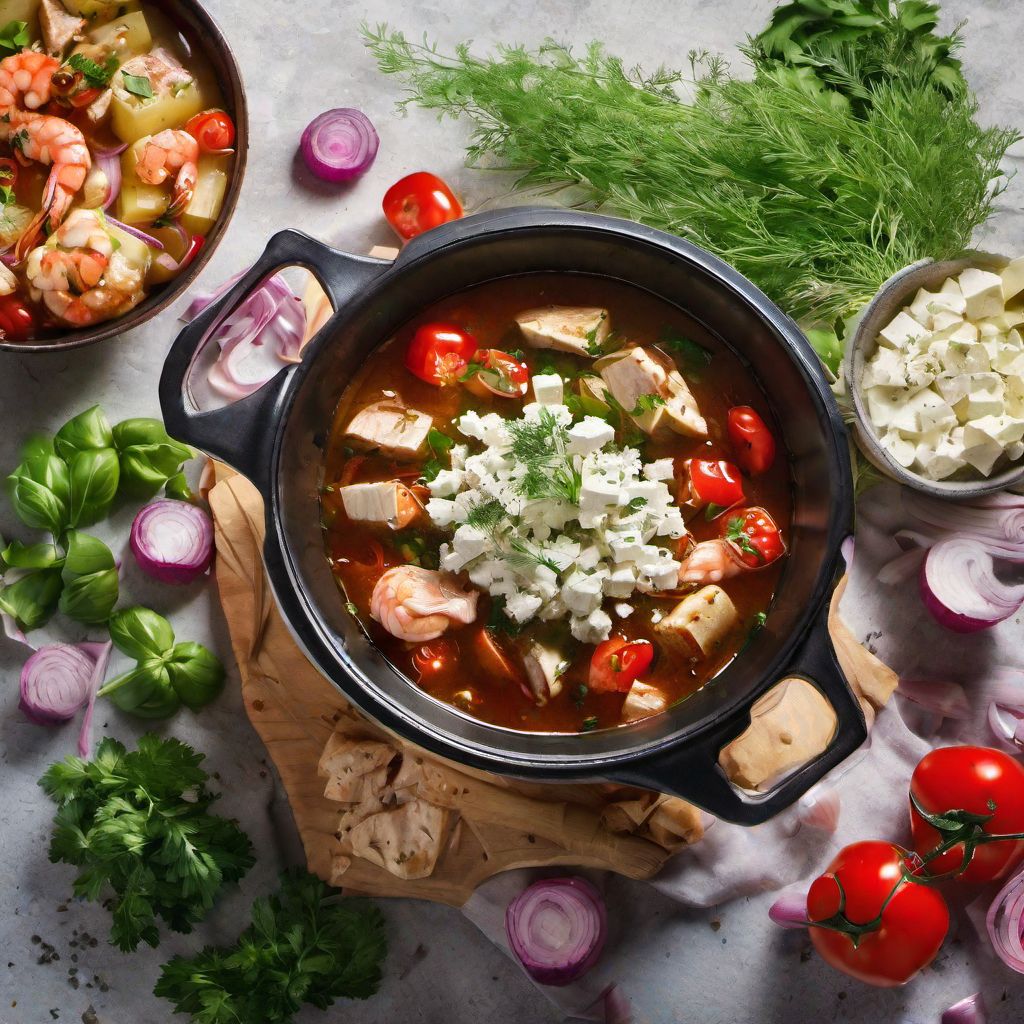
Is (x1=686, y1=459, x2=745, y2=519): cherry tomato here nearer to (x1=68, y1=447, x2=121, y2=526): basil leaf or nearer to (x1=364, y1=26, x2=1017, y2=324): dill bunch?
(x1=364, y1=26, x2=1017, y2=324): dill bunch

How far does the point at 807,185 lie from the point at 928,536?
1215 mm

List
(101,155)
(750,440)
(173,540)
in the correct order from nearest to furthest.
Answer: (750,440) < (173,540) < (101,155)

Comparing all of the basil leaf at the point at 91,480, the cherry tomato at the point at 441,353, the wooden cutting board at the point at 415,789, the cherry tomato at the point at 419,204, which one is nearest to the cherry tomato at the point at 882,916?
the wooden cutting board at the point at 415,789

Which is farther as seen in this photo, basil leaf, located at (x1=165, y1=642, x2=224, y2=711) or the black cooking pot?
basil leaf, located at (x1=165, y1=642, x2=224, y2=711)

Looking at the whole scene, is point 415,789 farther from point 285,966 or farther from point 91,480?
point 91,480

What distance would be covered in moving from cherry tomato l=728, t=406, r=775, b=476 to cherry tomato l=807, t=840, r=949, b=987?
4.16 ft

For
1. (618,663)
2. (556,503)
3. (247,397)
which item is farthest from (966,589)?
(247,397)

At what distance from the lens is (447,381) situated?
10.1 ft

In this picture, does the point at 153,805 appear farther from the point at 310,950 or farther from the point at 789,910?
the point at 789,910

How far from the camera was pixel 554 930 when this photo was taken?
321 cm

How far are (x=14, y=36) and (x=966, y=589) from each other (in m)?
3.59

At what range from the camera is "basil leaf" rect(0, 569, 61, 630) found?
133 inches

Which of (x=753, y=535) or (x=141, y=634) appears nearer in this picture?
(x=753, y=535)

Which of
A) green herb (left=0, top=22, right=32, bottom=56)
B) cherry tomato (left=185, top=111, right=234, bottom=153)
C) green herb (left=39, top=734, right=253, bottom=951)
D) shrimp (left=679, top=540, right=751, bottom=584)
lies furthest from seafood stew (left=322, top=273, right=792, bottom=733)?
green herb (left=0, top=22, right=32, bottom=56)
